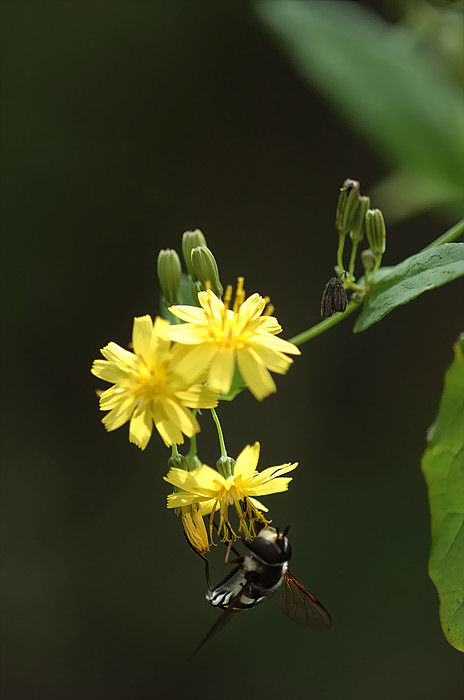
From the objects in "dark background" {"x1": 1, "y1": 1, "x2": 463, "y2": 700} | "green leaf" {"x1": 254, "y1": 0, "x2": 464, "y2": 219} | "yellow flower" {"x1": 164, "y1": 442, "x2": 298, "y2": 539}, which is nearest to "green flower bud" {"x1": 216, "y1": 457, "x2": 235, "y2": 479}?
"yellow flower" {"x1": 164, "y1": 442, "x2": 298, "y2": 539}

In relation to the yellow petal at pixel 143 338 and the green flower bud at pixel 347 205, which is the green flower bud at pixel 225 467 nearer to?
the yellow petal at pixel 143 338

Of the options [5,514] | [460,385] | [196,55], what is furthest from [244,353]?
[5,514]

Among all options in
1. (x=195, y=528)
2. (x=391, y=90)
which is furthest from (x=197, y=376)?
(x=391, y=90)

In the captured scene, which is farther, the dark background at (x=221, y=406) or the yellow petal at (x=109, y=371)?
the dark background at (x=221, y=406)

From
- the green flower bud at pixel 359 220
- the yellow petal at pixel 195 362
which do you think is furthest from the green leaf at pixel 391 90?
the yellow petal at pixel 195 362

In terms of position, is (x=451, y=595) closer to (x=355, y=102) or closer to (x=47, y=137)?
(x=355, y=102)

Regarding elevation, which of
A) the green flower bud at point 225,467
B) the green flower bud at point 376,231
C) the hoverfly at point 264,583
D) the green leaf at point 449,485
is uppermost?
the green flower bud at point 376,231

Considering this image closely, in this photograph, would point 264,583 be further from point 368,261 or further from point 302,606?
point 368,261
